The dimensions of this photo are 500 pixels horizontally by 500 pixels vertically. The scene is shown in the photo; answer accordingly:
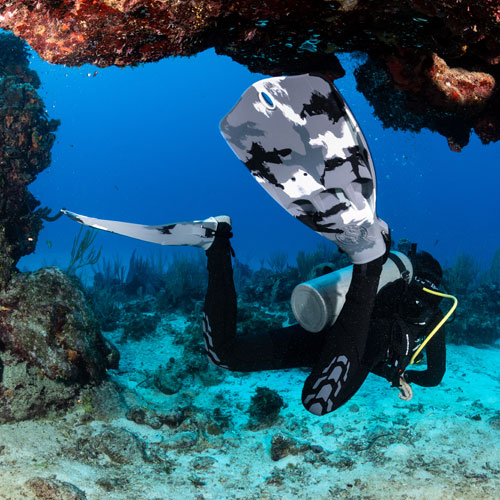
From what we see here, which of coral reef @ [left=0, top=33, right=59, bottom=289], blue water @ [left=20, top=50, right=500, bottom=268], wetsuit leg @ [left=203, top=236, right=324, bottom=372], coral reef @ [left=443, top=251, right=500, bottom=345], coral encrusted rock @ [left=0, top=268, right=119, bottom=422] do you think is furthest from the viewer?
blue water @ [left=20, top=50, right=500, bottom=268]

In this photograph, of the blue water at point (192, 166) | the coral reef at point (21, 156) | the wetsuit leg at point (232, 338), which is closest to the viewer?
the wetsuit leg at point (232, 338)

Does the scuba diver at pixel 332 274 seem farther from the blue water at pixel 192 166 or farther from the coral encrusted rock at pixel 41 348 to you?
the blue water at pixel 192 166

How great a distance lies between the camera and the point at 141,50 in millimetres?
2830

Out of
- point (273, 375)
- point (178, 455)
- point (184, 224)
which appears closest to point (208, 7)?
point (184, 224)

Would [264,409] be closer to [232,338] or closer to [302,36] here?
[232,338]

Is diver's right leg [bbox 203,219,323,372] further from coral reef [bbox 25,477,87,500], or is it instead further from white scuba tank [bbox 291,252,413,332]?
coral reef [bbox 25,477,87,500]

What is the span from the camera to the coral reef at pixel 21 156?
20.5ft

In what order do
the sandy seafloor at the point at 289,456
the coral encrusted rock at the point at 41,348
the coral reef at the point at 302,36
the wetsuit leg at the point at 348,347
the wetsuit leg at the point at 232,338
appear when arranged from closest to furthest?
the coral reef at the point at 302,36
the wetsuit leg at the point at 348,347
the sandy seafloor at the point at 289,456
the wetsuit leg at the point at 232,338
the coral encrusted rock at the point at 41,348

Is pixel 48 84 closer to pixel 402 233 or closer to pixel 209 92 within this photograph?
pixel 209 92

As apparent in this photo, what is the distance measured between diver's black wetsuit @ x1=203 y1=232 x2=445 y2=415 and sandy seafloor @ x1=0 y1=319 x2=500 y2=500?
2.76 ft

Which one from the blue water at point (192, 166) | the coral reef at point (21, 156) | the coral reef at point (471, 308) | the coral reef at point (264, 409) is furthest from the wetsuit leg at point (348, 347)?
the blue water at point (192, 166)

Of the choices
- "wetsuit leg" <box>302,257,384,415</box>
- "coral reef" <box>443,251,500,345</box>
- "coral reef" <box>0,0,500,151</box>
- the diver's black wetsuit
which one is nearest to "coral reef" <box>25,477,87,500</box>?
the diver's black wetsuit

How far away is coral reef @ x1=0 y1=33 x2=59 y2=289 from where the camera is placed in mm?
6255

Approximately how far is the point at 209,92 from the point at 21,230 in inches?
3921
